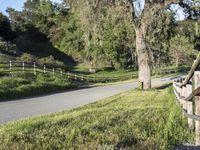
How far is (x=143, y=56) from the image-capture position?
3512 cm

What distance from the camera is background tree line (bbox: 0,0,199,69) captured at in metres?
33.3

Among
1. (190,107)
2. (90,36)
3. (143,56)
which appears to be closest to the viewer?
(190,107)

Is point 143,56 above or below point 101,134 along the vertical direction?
above

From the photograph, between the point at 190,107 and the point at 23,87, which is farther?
the point at 23,87

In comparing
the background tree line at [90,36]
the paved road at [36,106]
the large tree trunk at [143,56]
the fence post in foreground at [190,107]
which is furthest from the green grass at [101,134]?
the large tree trunk at [143,56]

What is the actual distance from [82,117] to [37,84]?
71.6ft

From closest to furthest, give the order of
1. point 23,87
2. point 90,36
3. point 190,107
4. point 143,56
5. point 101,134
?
point 101,134 → point 190,107 → point 23,87 → point 143,56 → point 90,36

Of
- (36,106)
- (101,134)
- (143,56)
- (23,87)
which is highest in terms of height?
(143,56)

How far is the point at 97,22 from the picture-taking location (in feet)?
110

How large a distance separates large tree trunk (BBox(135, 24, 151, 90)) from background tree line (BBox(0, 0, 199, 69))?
405 millimetres

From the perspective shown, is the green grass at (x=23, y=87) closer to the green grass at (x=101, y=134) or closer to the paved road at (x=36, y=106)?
the paved road at (x=36, y=106)

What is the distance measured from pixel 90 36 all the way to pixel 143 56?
13.6 ft

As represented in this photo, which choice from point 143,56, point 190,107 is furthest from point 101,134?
point 143,56

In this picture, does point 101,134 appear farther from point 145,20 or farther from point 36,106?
point 145,20
